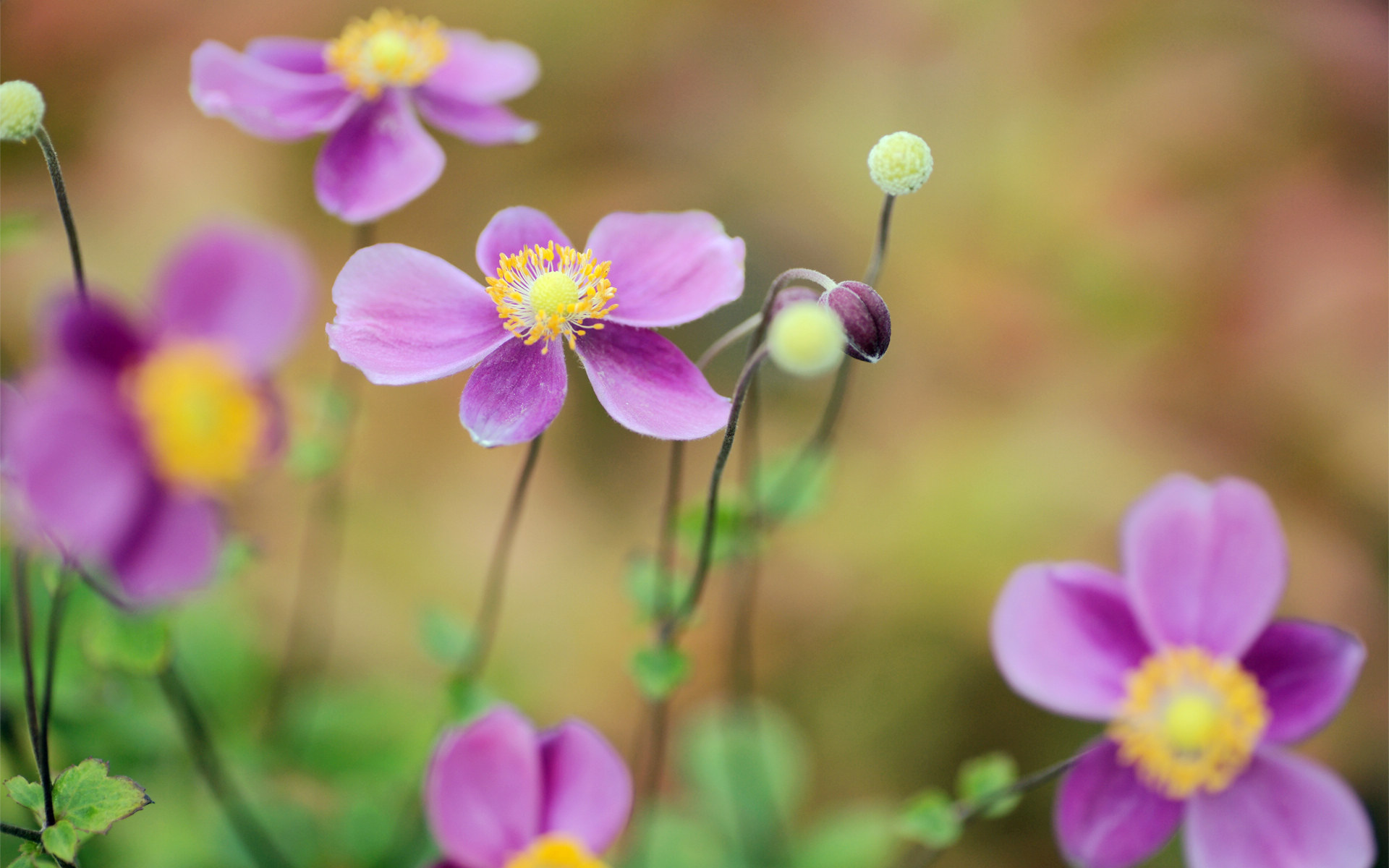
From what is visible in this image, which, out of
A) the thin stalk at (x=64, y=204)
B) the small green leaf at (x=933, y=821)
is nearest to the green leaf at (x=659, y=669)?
the small green leaf at (x=933, y=821)

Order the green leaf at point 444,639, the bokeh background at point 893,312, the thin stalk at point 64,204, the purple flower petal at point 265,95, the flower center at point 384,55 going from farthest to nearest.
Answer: the bokeh background at point 893,312 → the green leaf at point 444,639 → the flower center at point 384,55 → the purple flower petal at point 265,95 → the thin stalk at point 64,204

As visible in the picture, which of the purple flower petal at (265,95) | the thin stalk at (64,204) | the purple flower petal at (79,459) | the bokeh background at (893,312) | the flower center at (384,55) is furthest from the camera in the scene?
the bokeh background at (893,312)

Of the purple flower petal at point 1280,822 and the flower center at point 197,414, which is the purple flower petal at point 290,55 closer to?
the flower center at point 197,414

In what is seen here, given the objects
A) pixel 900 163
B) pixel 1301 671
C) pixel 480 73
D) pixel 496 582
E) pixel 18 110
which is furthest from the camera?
pixel 496 582

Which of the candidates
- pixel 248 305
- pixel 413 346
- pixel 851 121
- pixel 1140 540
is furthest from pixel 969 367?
pixel 248 305

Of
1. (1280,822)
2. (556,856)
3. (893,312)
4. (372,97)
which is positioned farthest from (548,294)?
(893,312)

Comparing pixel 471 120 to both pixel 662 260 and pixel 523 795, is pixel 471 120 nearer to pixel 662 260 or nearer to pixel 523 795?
→ pixel 662 260
